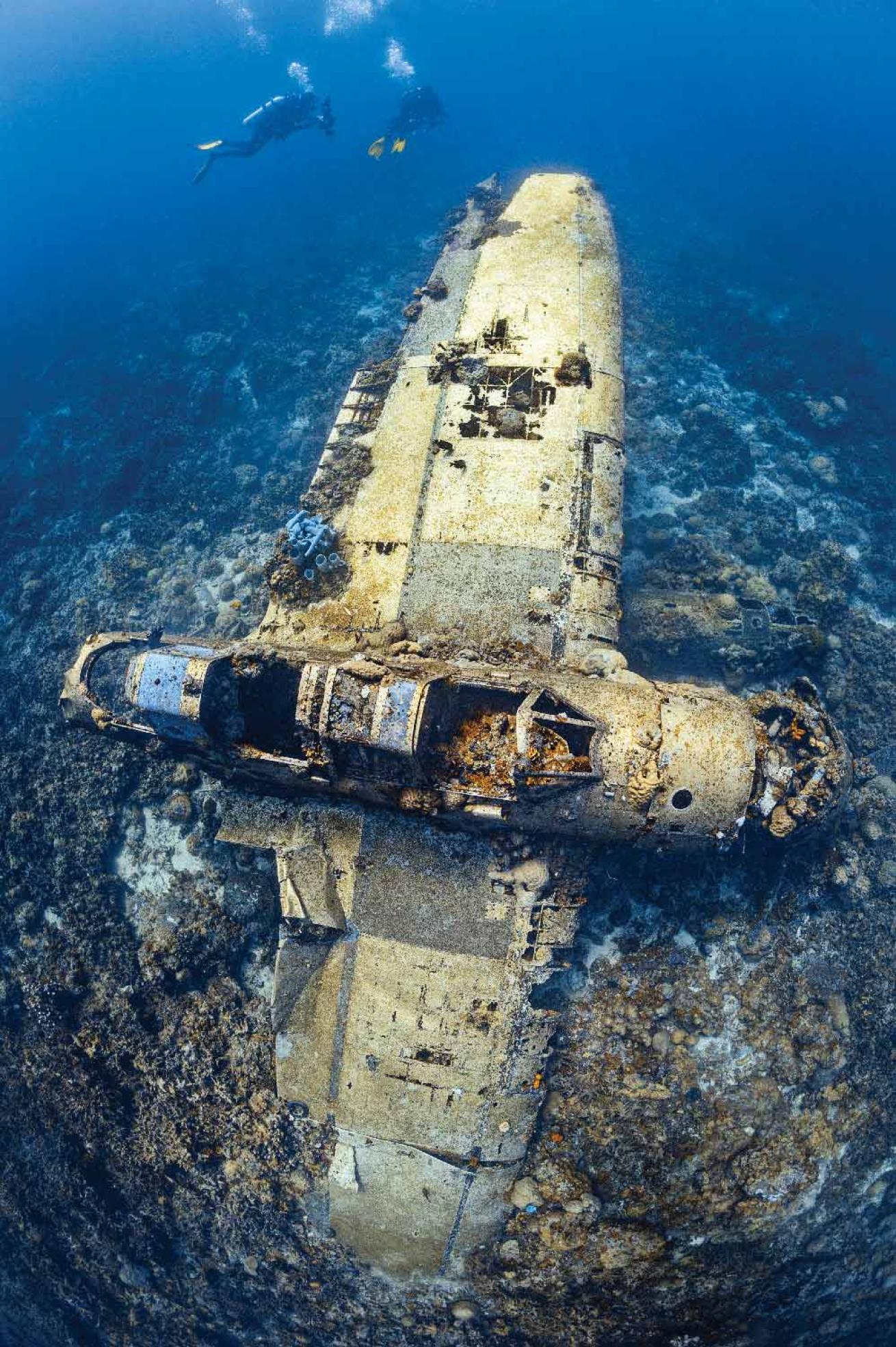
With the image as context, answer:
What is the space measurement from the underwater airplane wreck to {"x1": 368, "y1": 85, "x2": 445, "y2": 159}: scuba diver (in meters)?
22.8

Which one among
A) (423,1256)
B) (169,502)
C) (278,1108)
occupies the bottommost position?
(423,1256)

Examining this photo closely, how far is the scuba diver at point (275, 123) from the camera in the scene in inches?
1015

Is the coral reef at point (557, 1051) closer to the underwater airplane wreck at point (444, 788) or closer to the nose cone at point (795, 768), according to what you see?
the underwater airplane wreck at point (444, 788)

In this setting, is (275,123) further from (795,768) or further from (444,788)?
(795,768)

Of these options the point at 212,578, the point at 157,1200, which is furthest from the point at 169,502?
the point at 157,1200

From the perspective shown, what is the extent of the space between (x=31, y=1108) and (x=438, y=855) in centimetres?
941

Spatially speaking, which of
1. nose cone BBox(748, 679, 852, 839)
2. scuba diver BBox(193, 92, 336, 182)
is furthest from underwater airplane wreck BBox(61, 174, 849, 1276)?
scuba diver BBox(193, 92, 336, 182)

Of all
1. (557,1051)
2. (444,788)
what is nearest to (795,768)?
(444,788)

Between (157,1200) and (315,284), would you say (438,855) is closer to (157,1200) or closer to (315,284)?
(157,1200)

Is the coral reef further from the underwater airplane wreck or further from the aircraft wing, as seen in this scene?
the aircraft wing

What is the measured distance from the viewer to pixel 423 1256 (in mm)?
9695

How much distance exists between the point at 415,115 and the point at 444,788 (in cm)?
2927

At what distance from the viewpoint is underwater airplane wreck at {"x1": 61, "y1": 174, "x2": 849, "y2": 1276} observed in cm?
934

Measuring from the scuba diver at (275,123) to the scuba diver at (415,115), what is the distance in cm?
273
